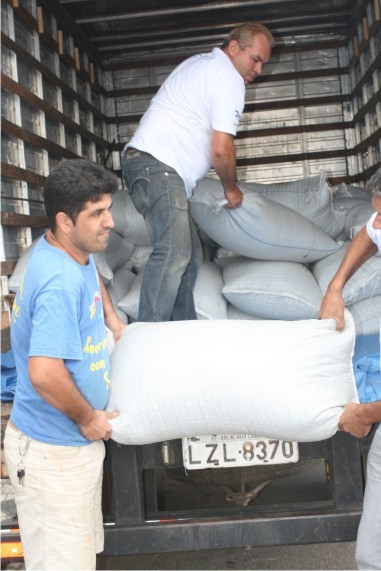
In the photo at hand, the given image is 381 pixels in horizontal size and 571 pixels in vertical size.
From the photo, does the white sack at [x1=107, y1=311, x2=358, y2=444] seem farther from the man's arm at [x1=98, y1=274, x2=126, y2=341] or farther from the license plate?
the man's arm at [x1=98, y1=274, x2=126, y2=341]

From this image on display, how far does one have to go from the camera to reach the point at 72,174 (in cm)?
199

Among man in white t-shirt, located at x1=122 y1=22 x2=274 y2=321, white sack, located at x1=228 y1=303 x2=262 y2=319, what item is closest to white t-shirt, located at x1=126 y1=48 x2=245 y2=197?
man in white t-shirt, located at x1=122 y1=22 x2=274 y2=321

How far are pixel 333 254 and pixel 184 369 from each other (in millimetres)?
1384

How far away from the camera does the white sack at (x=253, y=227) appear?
300 centimetres

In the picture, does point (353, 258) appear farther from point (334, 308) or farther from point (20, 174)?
point (20, 174)

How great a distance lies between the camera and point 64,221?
6.53 ft

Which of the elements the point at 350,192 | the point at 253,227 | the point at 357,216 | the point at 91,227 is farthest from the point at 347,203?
the point at 91,227

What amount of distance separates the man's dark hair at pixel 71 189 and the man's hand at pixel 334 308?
2.87 feet

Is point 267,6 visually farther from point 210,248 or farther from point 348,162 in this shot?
point 210,248

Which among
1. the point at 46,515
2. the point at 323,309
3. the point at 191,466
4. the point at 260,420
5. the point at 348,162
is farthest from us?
the point at 348,162

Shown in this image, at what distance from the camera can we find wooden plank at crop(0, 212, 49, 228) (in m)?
3.09

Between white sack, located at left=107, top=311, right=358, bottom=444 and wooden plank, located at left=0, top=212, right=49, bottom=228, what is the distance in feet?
3.66

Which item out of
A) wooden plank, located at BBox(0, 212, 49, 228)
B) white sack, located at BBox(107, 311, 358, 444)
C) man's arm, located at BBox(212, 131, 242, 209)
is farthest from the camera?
wooden plank, located at BBox(0, 212, 49, 228)

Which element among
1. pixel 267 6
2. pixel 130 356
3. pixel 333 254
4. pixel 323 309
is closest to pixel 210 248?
pixel 333 254
